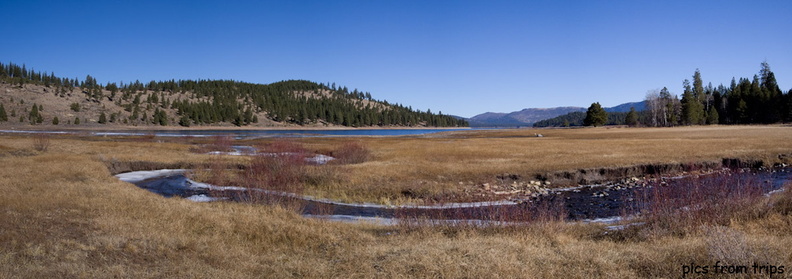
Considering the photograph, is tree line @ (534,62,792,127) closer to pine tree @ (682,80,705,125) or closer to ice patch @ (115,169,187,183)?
pine tree @ (682,80,705,125)

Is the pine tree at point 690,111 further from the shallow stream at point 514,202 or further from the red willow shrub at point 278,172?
the red willow shrub at point 278,172

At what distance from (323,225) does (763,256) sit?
11.5m

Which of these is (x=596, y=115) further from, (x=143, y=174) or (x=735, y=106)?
(x=143, y=174)

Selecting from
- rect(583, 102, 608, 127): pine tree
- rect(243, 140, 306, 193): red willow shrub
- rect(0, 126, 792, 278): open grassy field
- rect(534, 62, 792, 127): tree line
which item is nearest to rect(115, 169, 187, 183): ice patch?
rect(243, 140, 306, 193): red willow shrub

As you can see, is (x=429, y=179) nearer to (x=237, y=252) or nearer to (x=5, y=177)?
(x=237, y=252)


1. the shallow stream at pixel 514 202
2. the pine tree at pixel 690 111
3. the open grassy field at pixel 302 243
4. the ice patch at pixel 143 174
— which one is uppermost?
the pine tree at pixel 690 111

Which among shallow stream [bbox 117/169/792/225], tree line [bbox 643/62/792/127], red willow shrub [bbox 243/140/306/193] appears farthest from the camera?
tree line [bbox 643/62/792/127]

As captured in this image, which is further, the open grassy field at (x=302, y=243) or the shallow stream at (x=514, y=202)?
the shallow stream at (x=514, y=202)

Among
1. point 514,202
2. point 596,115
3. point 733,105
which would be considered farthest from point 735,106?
point 514,202

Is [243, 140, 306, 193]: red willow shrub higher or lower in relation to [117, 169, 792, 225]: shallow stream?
higher

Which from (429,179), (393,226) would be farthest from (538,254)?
(429,179)

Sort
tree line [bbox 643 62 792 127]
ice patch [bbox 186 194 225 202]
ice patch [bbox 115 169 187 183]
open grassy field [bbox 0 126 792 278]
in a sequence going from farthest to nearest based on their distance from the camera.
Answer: tree line [bbox 643 62 792 127], ice patch [bbox 115 169 187 183], ice patch [bbox 186 194 225 202], open grassy field [bbox 0 126 792 278]

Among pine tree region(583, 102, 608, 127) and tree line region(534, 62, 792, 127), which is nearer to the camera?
tree line region(534, 62, 792, 127)

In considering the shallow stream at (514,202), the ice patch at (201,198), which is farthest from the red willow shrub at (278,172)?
the ice patch at (201,198)
